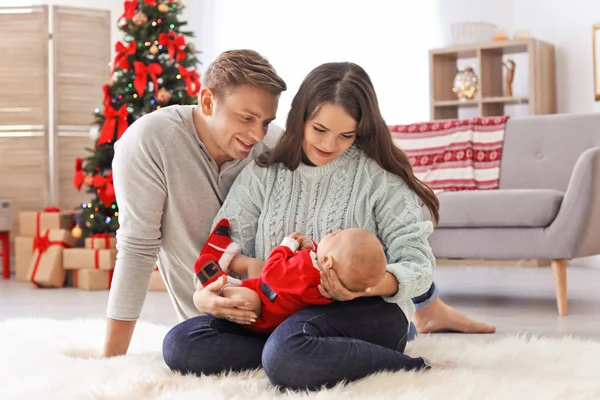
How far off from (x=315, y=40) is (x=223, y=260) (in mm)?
4503

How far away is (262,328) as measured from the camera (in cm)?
186

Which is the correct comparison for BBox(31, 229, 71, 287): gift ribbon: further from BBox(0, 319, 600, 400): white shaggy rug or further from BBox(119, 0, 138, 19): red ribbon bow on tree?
BBox(0, 319, 600, 400): white shaggy rug

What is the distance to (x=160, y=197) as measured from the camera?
2.10 metres

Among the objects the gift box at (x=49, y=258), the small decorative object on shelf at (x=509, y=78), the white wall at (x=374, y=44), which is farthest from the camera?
the white wall at (x=374, y=44)

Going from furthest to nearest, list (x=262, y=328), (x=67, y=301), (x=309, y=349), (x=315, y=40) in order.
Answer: (x=315, y=40), (x=67, y=301), (x=262, y=328), (x=309, y=349)

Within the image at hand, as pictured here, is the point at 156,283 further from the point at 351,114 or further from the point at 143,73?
the point at 351,114

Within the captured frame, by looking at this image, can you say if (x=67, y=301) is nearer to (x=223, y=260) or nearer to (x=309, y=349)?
(x=223, y=260)

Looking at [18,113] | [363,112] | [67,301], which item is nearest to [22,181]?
[18,113]

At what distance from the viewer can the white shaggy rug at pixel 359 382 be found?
1669mm

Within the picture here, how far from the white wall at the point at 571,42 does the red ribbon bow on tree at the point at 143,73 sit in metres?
2.86

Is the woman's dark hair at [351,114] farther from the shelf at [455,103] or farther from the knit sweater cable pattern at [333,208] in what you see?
the shelf at [455,103]

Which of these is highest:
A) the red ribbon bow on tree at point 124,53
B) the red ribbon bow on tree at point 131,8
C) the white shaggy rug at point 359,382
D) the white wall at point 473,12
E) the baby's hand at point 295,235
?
the white wall at point 473,12

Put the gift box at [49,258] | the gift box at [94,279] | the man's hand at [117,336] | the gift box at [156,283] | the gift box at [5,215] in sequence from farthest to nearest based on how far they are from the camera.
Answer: the gift box at [5,215], the gift box at [49,258], the gift box at [94,279], the gift box at [156,283], the man's hand at [117,336]

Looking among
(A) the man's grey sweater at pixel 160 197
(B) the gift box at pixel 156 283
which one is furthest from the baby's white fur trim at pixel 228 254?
(B) the gift box at pixel 156 283
